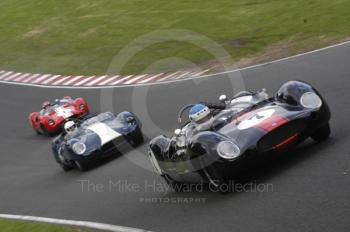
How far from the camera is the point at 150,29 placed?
27.6 meters

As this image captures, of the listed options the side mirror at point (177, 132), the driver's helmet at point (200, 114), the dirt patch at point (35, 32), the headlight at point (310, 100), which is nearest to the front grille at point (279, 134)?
the headlight at point (310, 100)

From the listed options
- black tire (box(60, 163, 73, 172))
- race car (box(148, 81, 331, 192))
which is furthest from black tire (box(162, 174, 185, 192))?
black tire (box(60, 163, 73, 172))

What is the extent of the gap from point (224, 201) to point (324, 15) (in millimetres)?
15040

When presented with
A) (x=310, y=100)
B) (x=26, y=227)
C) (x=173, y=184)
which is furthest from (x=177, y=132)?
(x=26, y=227)

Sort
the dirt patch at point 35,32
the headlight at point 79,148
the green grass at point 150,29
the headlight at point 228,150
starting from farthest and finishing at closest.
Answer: the dirt patch at point 35,32 < the green grass at point 150,29 < the headlight at point 79,148 < the headlight at point 228,150

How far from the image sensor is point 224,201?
28.2ft

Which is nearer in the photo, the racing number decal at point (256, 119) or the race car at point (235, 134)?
the race car at point (235, 134)

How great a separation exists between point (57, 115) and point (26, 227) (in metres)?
8.67

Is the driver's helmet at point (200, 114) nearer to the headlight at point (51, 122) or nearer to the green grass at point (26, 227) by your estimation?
the green grass at point (26, 227)

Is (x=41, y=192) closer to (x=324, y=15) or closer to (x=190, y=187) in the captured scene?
(x=190, y=187)

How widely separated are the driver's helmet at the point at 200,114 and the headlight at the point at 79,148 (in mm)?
4281

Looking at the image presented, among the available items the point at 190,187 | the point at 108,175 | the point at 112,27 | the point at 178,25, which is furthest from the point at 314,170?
the point at 112,27

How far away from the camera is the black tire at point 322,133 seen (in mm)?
9461

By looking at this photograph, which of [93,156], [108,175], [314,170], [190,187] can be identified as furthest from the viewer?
[93,156]
